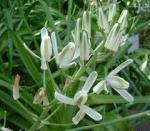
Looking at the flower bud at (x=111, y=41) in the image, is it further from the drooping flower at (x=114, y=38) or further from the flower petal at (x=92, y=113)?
the flower petal at (x=92, y=113)

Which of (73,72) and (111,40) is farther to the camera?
(73,72)

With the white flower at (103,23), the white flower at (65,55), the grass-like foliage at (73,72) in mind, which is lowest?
the grass-like foliage at (73,72)

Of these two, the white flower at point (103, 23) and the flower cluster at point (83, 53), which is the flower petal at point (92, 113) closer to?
the flower cluster at point (83, 53)

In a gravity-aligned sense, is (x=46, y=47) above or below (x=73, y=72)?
above

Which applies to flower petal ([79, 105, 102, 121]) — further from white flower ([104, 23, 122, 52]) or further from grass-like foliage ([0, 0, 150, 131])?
white flower ([104, 23, 122, 52])

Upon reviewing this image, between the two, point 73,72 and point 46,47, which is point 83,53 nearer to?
point 46,47

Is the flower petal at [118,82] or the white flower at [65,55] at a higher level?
the white flower at [65,55]

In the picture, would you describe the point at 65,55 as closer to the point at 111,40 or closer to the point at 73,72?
the point at 111,40

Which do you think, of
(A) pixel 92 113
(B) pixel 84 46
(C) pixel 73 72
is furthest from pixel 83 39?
(C) pixel 73 72

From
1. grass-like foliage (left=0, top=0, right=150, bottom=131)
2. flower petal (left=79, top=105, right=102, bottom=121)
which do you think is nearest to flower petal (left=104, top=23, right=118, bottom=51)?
grass-like foliage (left=0, top=0, right=150, bottom=131)

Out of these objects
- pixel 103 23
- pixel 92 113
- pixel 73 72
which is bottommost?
pixel 73 72

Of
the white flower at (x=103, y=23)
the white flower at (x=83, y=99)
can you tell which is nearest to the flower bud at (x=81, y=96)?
the white flower at (x=83, y=99)
